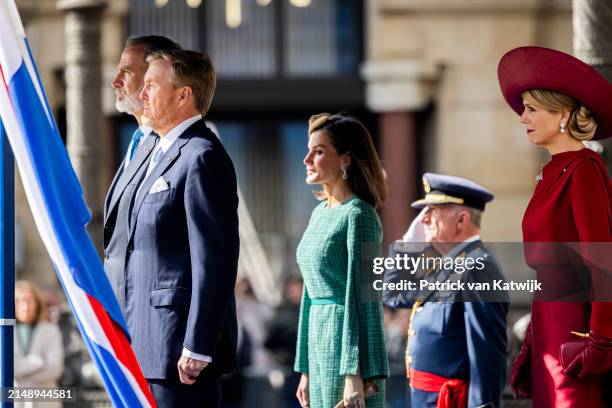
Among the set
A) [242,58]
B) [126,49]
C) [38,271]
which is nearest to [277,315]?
[38,271]

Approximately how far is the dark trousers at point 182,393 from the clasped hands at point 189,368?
65 millimetres

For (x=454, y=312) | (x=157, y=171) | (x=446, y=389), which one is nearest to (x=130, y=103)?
(x=157, y=171)

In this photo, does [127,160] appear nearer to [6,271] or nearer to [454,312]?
[6,271]

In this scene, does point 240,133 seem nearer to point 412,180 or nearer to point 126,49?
point 412,180

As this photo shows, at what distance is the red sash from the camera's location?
5285 millimetres

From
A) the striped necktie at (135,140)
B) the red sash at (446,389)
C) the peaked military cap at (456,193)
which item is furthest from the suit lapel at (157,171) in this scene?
the red sash at (446,389)

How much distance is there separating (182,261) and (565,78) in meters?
1.31

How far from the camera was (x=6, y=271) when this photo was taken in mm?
4789

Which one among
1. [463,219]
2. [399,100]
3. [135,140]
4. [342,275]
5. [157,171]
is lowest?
[342,275]

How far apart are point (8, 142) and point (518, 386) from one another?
1782mm

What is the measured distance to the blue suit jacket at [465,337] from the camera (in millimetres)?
5199

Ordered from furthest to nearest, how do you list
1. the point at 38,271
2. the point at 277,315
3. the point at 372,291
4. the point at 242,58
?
1. the point at 242,58
2. the point at 38,271
3. the point at 277,315
4. the point at 372,291

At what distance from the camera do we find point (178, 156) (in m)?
4.94

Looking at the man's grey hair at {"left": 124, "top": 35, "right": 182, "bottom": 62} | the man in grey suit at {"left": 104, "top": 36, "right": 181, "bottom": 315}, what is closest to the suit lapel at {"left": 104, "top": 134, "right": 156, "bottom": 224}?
the man in grey suit at {"left": 104, "top": 36, "right": 181, "bottom": 315}
